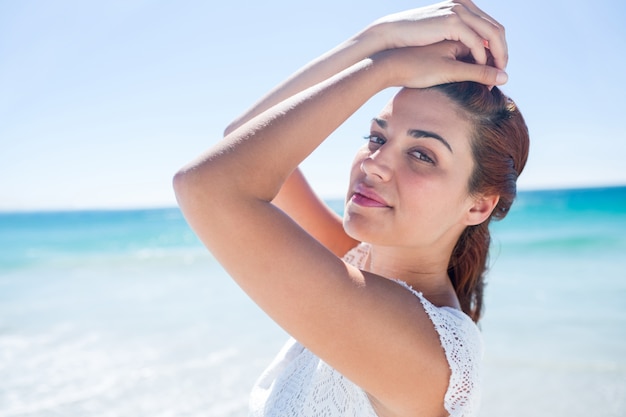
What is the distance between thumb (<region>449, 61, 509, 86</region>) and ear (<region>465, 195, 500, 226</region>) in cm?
51

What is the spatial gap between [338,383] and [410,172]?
79 cm

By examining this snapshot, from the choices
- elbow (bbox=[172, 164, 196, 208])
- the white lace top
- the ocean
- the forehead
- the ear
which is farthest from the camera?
the ocean

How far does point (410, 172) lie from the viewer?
1814 millimetres

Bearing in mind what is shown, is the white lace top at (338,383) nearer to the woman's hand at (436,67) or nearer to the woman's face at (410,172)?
the woman's face at (410,172)

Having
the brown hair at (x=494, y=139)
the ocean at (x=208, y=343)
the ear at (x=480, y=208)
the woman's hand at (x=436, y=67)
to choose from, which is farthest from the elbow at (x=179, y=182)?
the ear at (x=480, y=208)

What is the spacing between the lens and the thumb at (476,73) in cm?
175

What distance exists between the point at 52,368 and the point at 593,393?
5.79 meters

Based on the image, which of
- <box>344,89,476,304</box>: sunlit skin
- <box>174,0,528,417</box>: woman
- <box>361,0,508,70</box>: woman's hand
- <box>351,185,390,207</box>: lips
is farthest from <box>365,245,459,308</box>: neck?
<box>361,0,508,70</box>: woman's hand

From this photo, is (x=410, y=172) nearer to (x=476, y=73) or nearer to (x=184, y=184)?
(x=476, y=73)

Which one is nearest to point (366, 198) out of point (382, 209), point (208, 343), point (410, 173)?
point (382, 209)

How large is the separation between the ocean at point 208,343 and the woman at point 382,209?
166 millimetres

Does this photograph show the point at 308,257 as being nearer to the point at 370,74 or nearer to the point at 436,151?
the point at 370,74

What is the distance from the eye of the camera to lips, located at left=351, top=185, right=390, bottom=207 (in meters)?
1.80

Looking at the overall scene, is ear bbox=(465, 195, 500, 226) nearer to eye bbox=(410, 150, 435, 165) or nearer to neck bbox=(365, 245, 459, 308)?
neck bbox=(365, 245, 459, 308)
